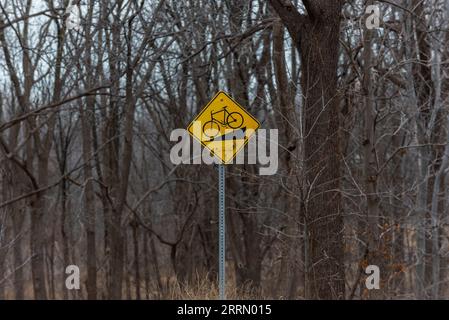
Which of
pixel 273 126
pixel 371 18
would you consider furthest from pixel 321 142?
pixel 273 126

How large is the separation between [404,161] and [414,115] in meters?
9.82

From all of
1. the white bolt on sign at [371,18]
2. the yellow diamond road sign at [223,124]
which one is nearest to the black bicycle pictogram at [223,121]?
the yellow diamond road sign at [223,124]

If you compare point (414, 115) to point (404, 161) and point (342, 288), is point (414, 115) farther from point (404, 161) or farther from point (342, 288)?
point (404, 161)

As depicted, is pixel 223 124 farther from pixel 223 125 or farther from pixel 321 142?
pixel 321 142

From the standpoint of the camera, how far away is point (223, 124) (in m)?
6.31

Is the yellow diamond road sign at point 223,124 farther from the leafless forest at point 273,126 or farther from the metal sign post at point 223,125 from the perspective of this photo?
the leafless forest at point 273,126

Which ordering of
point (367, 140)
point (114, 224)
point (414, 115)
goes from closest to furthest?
1. point (367, 140)
2. point (414, 115)
3. point (114, 224)

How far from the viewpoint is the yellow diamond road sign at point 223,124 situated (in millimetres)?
6246

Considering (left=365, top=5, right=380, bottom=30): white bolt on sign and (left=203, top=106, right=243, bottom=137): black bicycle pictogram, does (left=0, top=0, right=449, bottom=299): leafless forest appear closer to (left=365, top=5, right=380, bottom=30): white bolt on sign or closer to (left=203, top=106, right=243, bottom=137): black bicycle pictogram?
(left=365, top=5, right=380, bottom=30): white bolt on sign

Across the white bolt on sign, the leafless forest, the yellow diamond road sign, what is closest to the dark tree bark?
the leafless forest

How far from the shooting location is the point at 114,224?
46.8ft
